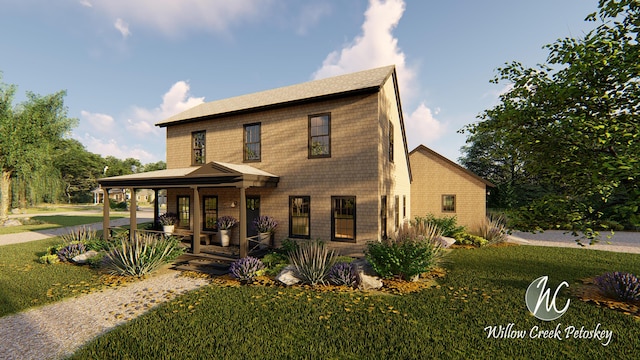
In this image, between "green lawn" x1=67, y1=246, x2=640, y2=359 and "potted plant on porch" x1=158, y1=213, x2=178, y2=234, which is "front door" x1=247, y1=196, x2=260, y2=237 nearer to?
"potted plant on porch" x1=158, y1=213, x2=178, y2=234

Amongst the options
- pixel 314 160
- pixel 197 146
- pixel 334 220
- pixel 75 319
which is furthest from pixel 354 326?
pixel 197 146

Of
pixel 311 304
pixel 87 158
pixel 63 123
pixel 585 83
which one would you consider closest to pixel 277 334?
pixel 311 304

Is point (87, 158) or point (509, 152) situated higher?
point (87, 158)

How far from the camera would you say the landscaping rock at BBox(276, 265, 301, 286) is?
7758 millimetres

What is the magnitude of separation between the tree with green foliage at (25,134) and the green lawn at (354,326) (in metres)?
29.0

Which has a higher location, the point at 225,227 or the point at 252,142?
the point at 252,142

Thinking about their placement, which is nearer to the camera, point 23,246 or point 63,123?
point 23,246

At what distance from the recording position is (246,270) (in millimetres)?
8203

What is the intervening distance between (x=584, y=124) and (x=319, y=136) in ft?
26.8

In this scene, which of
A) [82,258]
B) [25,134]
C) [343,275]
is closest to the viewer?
[343,275]

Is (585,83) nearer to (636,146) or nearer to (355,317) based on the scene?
(636,146)

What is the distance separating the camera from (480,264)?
396 inches

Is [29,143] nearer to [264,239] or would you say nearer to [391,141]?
[264,239]

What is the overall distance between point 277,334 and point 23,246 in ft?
58.5
